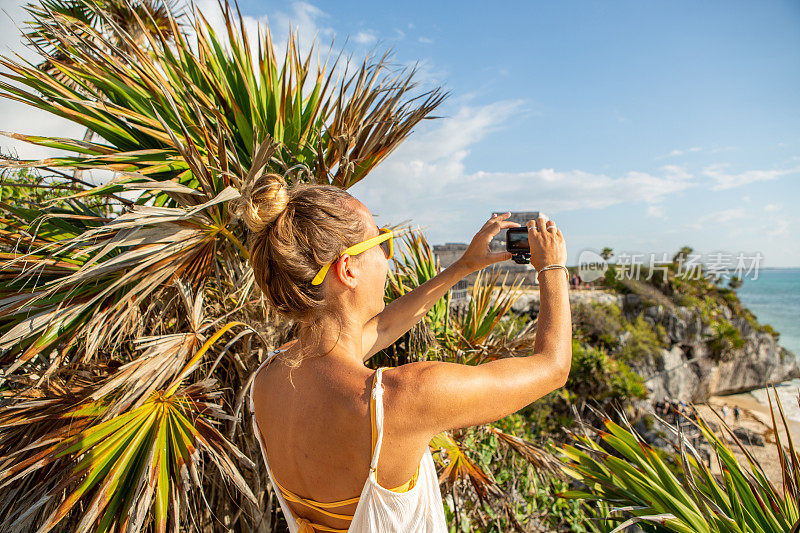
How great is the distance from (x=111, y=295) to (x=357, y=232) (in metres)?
1.56

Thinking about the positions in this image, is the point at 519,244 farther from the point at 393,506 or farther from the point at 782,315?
the point at 782,315

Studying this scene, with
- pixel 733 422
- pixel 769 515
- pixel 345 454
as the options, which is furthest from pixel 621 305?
pixel 345 454

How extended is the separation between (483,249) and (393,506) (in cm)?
96

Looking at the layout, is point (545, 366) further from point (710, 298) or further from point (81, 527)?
point (710, 298)

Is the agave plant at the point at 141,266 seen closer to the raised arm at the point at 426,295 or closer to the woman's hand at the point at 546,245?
the raised arm at the point at 426,295

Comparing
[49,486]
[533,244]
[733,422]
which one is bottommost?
[733,422]

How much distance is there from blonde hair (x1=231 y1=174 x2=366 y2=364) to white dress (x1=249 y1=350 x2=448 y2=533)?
343 millimetres

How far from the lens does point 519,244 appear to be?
1.41m

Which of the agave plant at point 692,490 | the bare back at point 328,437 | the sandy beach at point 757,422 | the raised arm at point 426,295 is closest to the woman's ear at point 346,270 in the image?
the bare back at point 328,437

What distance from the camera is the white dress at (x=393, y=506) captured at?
1.02 metres

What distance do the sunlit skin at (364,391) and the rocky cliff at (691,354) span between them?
42.8 ft

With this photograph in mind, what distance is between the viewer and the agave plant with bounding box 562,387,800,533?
153 cm

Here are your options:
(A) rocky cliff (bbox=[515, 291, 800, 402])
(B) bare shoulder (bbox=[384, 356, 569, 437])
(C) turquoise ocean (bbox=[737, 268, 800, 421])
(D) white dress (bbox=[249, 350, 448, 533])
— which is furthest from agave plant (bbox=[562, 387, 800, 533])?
(C) turquoise ocean (bbox=[737, 268, 800, 421])

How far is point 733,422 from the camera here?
55.5 ft
